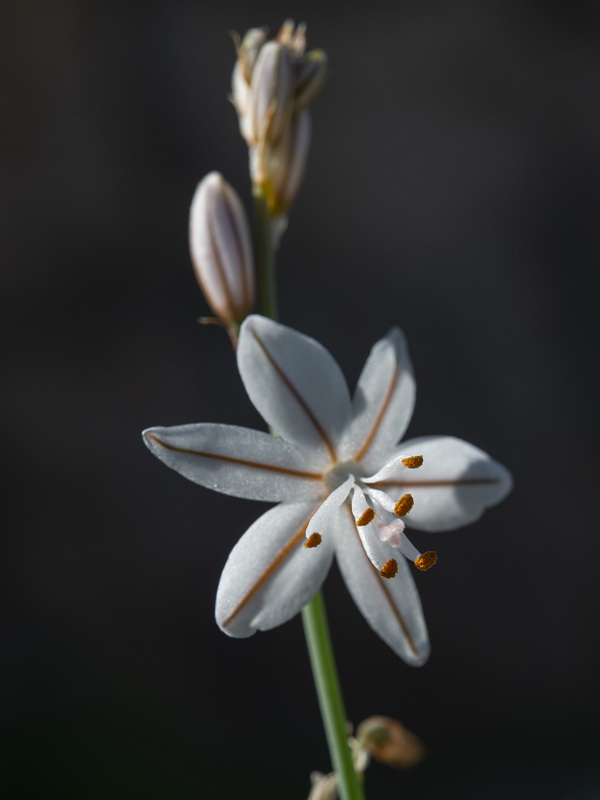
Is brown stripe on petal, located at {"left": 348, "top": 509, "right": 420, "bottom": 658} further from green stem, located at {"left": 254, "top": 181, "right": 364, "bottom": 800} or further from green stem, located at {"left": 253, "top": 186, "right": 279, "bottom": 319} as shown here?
green stem, located at {"left": 253, "top": 186, "right": 279, "bottom": 319}

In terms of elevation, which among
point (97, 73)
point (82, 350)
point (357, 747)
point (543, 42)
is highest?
point (97, 73)

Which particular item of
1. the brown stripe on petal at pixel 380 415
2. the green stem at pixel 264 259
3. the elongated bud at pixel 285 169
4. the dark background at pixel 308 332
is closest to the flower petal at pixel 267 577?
the brown stripe on petal at pixel 380 415

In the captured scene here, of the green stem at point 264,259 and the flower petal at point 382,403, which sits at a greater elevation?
the green stem at point 264,259

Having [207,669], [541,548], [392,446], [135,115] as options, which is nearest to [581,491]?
[541,548]

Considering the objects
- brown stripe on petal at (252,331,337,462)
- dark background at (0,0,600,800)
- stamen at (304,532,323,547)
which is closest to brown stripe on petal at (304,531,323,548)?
stamen at (304,532,323,547)

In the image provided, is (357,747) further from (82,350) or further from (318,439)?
(82,350)

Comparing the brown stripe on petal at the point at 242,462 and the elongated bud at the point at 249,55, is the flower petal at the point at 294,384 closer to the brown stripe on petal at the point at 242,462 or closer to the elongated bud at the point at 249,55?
the brown stripe on petal at the point at 242,462
